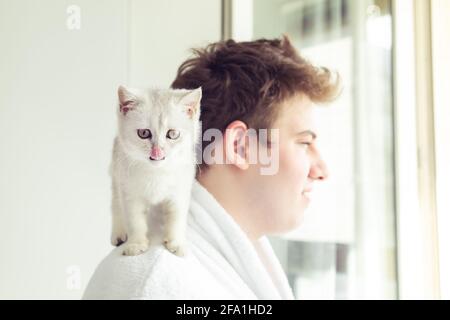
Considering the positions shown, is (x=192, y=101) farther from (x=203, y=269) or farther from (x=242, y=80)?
(x=203, y=269)

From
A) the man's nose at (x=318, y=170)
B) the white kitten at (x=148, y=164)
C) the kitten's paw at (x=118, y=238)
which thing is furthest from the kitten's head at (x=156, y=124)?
the man's nose at (x=318, y=170)

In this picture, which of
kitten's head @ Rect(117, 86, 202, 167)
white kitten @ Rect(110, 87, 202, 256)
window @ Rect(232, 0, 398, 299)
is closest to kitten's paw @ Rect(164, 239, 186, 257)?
white kitten @ Rect(110, 87, 202, 256)

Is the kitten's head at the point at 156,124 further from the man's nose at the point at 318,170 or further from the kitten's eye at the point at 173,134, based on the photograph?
the man's nose at the point at 318,170

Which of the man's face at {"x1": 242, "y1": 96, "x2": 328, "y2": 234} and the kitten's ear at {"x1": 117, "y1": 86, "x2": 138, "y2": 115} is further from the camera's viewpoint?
the man's face at {"x1": 242, "y1": 96, "x2": 328, "y2": 234}

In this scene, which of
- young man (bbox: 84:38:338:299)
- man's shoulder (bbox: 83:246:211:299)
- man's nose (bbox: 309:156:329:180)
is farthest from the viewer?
man's nose (bbox: 309:156:329:180)

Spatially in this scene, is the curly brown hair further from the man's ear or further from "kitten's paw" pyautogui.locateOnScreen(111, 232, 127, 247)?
"kitten's paw" pyautogui.locateOnScreen(111, 232, 127, 247)

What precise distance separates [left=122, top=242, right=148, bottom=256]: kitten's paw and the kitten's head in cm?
12

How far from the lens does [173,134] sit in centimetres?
72

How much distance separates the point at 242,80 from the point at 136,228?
0.29 m

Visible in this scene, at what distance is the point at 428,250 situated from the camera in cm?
110

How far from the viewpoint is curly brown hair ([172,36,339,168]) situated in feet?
2.56

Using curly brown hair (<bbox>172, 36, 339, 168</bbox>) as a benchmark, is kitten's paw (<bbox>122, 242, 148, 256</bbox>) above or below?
below

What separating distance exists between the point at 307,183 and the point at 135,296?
1.34 feet

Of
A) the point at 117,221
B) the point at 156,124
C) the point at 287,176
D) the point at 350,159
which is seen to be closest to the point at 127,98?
the point at 156,124
